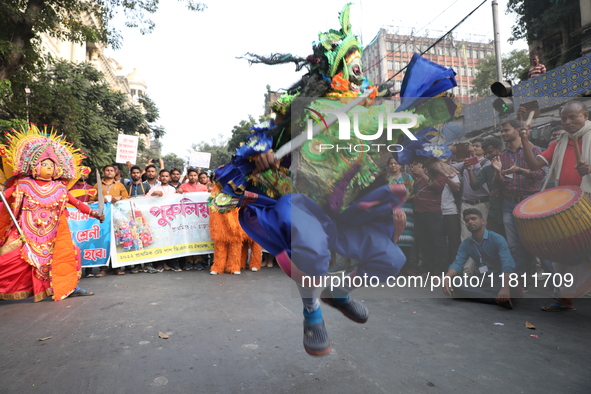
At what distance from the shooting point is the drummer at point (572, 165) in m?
3.69

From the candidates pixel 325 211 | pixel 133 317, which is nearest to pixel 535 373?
pixel 325 211

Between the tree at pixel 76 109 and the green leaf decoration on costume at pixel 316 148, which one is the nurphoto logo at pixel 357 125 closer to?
the green leaf decoration on costume at pixel 316 148

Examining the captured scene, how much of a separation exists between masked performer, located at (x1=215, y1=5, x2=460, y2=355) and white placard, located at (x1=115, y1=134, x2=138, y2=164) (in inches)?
258

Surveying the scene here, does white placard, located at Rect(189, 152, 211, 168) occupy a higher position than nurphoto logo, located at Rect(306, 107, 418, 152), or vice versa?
white placard, located at Rect(189, 152, 211, 168)

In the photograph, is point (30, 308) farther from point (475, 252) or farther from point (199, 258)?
point (475, 252)

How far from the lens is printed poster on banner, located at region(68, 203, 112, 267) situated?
256 inches

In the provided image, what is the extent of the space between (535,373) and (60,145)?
537 centimetres

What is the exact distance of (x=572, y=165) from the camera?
3.85 metres

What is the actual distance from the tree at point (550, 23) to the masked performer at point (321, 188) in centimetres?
1672

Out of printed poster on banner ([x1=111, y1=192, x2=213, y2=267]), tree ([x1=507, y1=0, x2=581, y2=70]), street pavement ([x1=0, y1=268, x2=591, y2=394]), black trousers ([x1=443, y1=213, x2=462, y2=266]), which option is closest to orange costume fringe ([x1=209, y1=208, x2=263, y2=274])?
printed poster on banner ([x1=111, y1=192, x2=213, y2=267])

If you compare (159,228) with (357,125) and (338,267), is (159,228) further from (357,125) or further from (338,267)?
(357,125)

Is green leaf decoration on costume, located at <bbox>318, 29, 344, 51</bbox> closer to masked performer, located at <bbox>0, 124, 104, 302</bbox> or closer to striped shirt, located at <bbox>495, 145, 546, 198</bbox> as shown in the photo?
striped shirt, located at <bbox>495, 145, 546, 198</bbox>

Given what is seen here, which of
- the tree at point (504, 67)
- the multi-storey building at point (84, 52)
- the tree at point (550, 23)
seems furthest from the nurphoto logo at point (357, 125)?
the tree at point (504, 67)

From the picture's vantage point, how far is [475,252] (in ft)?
14.6
